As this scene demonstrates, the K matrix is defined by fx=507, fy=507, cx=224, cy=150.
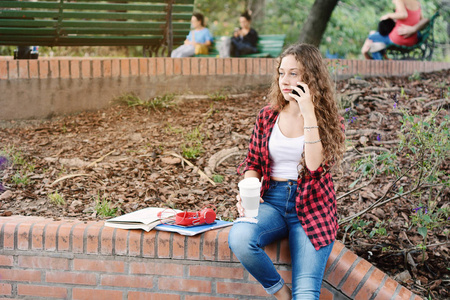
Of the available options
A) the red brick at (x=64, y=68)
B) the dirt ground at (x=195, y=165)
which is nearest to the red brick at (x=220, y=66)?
the dirt ground at (x=195, y=165)

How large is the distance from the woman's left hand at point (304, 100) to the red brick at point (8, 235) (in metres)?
1.62

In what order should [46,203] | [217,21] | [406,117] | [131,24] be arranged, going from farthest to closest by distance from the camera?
[217,21], [131,24], [46,203], [406,117]

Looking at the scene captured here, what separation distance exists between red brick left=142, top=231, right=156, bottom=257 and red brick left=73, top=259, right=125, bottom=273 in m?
0.15

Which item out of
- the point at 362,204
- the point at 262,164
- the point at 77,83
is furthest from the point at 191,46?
the point at 262,164

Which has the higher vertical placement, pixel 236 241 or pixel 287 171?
pixel 287 171

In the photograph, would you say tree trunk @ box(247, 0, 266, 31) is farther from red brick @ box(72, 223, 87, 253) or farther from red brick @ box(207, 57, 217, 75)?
red brick @ box(72, 223, 87, 253)

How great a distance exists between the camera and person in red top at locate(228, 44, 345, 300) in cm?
225

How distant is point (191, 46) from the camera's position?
285 inches

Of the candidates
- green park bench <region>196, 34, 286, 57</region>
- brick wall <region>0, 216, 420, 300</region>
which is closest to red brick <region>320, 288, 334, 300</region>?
brick wall <region>0, 216, 420, 300</region>

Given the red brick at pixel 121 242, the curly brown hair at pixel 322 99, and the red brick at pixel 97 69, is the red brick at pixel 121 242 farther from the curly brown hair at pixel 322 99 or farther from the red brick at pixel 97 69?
the red brick at pixel 97 69

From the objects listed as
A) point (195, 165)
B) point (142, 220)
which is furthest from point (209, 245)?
point (195, 165)

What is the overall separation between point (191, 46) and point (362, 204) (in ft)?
15.1

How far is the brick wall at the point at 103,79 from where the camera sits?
4.43m

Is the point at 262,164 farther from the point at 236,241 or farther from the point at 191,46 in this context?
the point at 191,46
